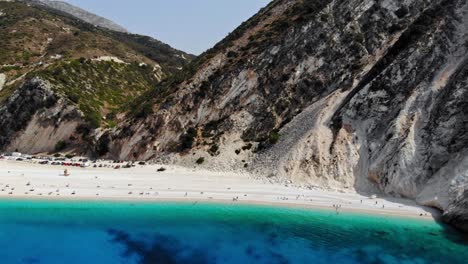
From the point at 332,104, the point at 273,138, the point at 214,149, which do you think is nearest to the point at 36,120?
the point at 214,149

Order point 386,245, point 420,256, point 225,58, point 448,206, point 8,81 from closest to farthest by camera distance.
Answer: point 420,256, point 386,245, point 448,206, point 225,58, point 8,81

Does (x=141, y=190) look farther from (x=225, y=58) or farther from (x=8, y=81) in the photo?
(x=8, y=81)

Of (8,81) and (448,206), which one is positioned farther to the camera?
(8,81)

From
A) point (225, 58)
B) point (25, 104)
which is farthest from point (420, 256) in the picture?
point (25, 104)

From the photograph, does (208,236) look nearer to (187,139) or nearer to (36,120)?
(187,139)

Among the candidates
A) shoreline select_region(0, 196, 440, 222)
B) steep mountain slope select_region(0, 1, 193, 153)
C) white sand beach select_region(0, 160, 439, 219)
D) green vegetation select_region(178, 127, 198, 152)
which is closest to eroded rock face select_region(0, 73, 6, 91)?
steep mountain slope select_region(0, 1, 193, 153)

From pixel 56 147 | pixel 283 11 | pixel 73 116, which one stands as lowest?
pixel 56 147
